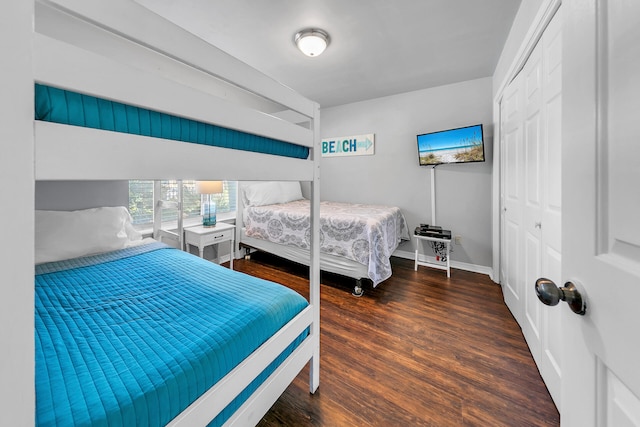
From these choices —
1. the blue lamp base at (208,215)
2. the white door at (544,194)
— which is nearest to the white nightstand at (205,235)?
the blue lamp base at (208,215)

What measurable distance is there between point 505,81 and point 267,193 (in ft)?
9.66

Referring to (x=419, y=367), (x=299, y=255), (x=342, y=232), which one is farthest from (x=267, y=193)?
(x=419, y=367)

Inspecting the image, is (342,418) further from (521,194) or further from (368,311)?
(521,194)

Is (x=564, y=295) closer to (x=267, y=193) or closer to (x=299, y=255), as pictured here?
(x=299, y=255)

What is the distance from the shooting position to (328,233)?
8.79 feet

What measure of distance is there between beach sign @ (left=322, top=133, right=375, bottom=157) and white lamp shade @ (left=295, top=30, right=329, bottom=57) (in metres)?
1.86

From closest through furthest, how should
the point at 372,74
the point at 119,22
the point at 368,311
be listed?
the point at 119,22, the point at 368,311, the point at 372,74

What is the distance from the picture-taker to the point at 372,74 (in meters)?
2.98

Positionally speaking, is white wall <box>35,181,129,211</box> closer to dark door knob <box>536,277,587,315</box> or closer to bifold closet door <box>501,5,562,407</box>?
dark door knob <box>536,277,587,315</box>

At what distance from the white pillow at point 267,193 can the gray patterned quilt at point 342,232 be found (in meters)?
0.14

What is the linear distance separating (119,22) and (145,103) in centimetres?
18

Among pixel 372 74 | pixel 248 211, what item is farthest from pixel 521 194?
pixel 248 211

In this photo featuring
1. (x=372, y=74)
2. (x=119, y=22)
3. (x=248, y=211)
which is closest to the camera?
(x=119, y=22)

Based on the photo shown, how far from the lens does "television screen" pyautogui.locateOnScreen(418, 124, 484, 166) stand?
2.86 m
